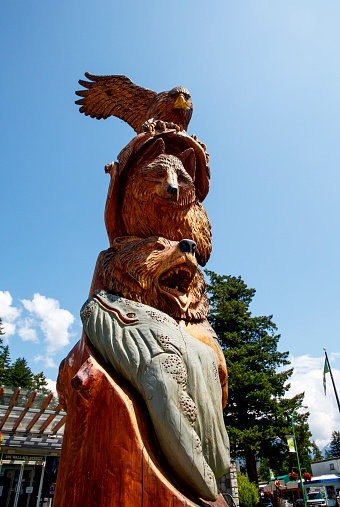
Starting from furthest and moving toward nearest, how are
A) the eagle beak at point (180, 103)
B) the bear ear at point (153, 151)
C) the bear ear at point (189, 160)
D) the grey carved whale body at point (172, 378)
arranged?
the eagle beak at point (180, 103) < the bear ear at point (189, 160) < the bear ear at point (153, 151) < the grey carved whale body at point (172, 378)

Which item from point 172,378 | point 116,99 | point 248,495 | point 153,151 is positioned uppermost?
point 116,99

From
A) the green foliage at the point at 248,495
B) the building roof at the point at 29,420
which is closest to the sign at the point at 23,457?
the building roof at the point at 29,420

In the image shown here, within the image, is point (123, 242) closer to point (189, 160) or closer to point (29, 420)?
point (189, 160)

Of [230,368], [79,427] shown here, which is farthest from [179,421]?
[230,368]

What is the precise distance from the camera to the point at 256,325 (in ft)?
68.6

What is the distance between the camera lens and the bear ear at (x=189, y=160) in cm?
373

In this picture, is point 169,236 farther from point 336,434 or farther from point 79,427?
point 336,434

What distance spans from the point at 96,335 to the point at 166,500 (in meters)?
0.92

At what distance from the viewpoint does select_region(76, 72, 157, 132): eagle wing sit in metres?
6.51

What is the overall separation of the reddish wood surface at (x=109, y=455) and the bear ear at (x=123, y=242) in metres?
1.16

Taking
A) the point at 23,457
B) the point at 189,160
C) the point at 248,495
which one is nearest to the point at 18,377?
the point at 23,457

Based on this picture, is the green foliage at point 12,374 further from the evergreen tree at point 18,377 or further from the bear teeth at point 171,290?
the bear teeth at point 171,290

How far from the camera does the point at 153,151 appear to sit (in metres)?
3.59

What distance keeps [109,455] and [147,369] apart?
1.42ft
